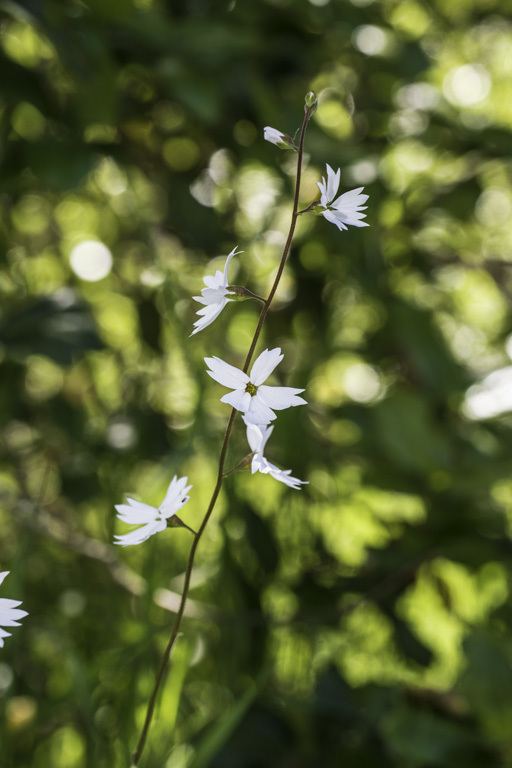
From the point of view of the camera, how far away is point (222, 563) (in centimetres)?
64

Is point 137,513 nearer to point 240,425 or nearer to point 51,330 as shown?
point 51,330

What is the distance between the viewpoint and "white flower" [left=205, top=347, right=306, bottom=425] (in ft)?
0.76

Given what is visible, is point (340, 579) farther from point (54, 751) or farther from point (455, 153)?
point (455, 153)

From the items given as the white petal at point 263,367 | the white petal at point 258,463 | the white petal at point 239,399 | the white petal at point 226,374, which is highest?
the white petal at point 263,367

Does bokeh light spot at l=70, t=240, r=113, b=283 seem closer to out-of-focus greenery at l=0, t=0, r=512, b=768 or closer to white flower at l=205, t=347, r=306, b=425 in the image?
out-of-focus greenery at l=0, t=0, r=512, b=768

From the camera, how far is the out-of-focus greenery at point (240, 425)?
58cm

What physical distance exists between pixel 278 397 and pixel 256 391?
0.01 m

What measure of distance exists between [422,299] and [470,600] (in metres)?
0.41

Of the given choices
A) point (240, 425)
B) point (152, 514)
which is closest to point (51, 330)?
point (240, 425)

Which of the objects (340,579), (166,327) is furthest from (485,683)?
(166,327)

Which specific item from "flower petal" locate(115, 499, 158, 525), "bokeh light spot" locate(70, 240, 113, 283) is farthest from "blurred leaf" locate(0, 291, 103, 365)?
"flower petal" locate(115, 499, 158, 525)

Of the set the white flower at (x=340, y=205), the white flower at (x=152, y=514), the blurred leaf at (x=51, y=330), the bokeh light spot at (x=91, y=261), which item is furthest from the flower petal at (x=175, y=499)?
the bokeh light spot at (x=91, y=261)

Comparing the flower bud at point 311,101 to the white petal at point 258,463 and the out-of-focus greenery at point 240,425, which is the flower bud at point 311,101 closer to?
the white petal at point 258,463

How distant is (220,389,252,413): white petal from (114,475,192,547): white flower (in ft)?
0.10
